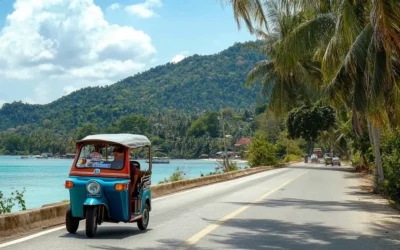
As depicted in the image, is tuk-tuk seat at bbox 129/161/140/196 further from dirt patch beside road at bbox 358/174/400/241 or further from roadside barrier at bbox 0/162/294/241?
dirt patch beside road at bbox 358/174/400/241

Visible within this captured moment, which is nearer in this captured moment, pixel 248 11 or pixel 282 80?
pixel 248 11

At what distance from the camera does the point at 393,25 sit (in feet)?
34.8

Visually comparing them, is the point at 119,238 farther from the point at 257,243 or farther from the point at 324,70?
the point at 324,70

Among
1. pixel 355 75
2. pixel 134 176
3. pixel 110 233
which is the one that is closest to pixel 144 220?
pixel 110 233

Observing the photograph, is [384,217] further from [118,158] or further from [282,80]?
[282,80]

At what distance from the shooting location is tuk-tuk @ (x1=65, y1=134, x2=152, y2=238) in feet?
32.1

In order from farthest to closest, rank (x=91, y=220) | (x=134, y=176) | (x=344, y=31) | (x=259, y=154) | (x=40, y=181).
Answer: (x=40, y=181)
(x=259, y=154)
(x=344, y=31)
(x=134, y=176)
(x=91, y=220)

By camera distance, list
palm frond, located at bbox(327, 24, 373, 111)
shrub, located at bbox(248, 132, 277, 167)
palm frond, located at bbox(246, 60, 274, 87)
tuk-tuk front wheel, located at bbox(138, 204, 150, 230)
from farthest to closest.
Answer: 1. shrub, located at bbox(248, 132, 277, 167)
2. palm frond, located at bbox(246, 60, 274, 87)
3. palm frond, located at bbox(327, 24, 373, 111)
4. tuk-tuk front wheel, located at bbox(138, 204, 150, 230)

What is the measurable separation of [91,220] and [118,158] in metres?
1.30

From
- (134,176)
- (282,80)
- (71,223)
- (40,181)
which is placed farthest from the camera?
(40,181)

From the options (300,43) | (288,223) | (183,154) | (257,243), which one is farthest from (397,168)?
(183,154)

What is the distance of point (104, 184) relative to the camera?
9844mm

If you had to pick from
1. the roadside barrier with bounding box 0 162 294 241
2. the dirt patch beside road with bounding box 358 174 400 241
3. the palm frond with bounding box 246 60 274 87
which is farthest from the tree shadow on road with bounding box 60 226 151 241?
the palm frond with bounding box 246 60 274 87

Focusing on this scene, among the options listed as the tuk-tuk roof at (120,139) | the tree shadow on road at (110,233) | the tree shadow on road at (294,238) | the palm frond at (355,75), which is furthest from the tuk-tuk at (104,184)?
the palm frond at (355,75)
